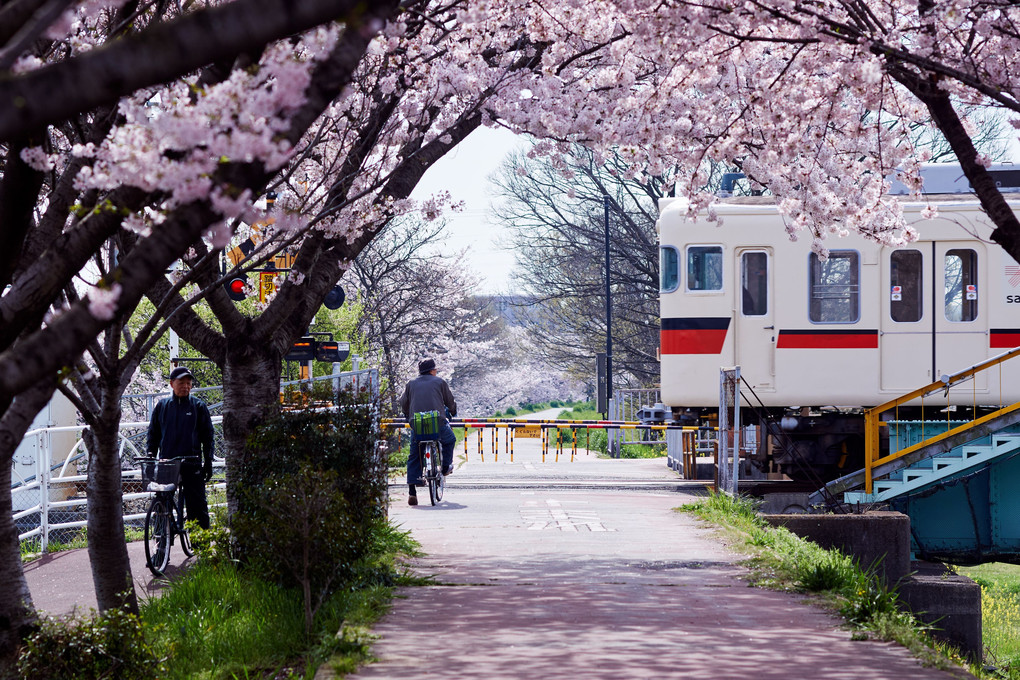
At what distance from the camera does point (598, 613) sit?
285 inches

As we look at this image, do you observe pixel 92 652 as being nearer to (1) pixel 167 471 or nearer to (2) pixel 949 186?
(1) pixel 167 471

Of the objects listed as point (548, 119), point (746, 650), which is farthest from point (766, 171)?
point (746, 650)

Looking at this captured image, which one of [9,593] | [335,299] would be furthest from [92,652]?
[335,299]

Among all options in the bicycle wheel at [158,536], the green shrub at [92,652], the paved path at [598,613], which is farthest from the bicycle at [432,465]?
the green shrub at [92,652]

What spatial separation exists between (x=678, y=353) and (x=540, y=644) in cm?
940

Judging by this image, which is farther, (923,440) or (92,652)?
(923,440)

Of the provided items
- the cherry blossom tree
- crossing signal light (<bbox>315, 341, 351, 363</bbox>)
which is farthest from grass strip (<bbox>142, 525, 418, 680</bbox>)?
crossing signal light (<bbox>315, 341, 351, 363</bbox>)

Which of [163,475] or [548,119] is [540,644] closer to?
[163,475]

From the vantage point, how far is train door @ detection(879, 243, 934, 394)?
1496 centimetres

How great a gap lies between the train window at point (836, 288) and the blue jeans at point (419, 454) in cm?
519

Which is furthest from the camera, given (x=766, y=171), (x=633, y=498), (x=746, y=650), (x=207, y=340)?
(x=633, y=498)

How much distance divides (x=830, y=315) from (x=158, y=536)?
366 inches

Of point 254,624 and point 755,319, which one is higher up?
point 755,319

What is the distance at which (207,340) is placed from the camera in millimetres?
9234
